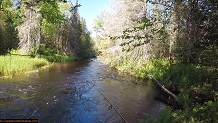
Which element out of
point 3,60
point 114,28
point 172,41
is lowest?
point 3,60

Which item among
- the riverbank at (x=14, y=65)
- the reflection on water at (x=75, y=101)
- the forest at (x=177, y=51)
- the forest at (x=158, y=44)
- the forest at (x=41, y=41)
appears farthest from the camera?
the forest at (x=41, y=41)

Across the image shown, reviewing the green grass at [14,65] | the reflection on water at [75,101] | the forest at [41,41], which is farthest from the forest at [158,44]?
the reflection on water at [75,101]

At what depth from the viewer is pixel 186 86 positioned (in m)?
10.4

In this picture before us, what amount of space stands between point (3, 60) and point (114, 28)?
34.1ft

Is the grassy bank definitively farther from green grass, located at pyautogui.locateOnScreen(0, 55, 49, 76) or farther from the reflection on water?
green grass, located at pyautogui.locateOnScreen(0, 55, 49, 76)

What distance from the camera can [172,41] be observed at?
1608 cm

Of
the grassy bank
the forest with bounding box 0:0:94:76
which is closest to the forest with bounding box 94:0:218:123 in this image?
the grassy bank

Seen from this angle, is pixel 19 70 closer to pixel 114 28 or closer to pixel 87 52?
pixel 114 28

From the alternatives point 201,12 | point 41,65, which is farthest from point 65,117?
point 41,65

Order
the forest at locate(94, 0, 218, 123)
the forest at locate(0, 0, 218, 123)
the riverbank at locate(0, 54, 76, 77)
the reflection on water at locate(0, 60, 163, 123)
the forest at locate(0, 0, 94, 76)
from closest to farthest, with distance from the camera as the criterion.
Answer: the forest at locate(0, 0, 218, 123) < the forest at locate(94, 0, 218, 123) < the reflection on water at locate(0, 60, 163, 123) < the riverbank at locate(0, 54, 76, 77) < the forest at locate(0, 0, 94, 76)

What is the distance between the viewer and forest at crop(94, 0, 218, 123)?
5.34 meters

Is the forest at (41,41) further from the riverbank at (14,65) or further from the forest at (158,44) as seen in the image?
the forest at (158,44)

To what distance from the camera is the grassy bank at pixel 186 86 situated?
16.6ft

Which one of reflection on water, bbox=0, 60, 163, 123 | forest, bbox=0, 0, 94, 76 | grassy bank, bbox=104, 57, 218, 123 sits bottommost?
reflection on water, bbox=0, 60, 163, 123
